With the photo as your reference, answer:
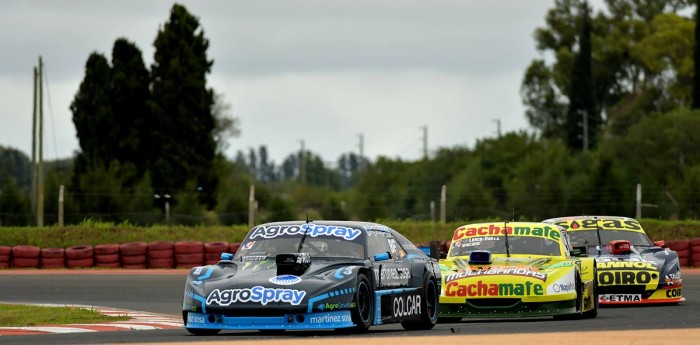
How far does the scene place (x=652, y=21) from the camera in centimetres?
9825

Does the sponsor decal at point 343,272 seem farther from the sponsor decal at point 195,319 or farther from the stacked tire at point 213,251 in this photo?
the stacked tire at point 213,251

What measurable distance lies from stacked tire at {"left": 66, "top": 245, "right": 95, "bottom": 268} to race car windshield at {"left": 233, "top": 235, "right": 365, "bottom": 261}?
70.4ft

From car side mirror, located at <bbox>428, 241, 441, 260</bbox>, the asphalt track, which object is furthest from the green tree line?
→ car side mirror, located at <bbox>428, 241, 441, 260</bbox>

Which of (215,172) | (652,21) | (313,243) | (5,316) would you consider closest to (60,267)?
(5,316)

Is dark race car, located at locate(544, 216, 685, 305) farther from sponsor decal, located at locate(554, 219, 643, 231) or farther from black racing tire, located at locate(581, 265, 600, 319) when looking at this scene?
black racing tire, located at locate(581, 265, 600, 319)

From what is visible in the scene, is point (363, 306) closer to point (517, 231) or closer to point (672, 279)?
point (517, 231)

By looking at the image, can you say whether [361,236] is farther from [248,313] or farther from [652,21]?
[652,21]

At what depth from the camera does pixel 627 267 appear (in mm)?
22719

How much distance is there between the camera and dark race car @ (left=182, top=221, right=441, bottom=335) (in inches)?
604

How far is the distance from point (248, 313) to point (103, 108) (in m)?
48.2

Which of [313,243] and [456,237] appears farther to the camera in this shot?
[456,237]

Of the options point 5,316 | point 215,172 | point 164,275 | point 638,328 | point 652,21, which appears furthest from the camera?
point 652,21

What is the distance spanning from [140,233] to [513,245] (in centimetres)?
2396

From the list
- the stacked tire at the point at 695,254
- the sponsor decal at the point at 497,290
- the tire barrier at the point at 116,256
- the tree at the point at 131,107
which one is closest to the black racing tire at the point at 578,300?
the sponsor decal at the point at 497,290
